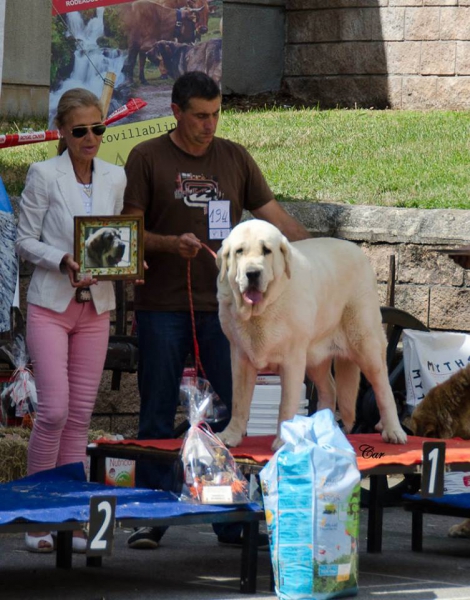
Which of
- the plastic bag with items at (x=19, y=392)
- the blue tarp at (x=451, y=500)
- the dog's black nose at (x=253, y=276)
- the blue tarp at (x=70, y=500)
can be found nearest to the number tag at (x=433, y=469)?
the blue tarp at (x=451, y=500)

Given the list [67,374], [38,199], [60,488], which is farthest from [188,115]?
[60,488]

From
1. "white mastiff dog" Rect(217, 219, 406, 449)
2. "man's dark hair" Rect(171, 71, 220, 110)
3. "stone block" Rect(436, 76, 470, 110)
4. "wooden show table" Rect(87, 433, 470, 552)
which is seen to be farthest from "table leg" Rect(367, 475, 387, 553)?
"stone block" Rect(436, 76, 470, 110)

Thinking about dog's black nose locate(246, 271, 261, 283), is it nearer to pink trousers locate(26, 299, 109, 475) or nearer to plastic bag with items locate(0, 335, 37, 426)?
pink trousers locate(26, 299, 109, 475)

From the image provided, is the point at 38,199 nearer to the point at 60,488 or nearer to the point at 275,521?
the point at 60,488

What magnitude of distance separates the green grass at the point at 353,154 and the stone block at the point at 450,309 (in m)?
0.76

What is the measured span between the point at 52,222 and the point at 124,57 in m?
2.90

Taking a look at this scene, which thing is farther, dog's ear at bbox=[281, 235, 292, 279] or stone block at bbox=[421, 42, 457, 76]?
stone block at bbox=[421, 42, 457, 76]

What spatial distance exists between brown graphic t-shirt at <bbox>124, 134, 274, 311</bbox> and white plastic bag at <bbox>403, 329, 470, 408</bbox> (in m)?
1.85

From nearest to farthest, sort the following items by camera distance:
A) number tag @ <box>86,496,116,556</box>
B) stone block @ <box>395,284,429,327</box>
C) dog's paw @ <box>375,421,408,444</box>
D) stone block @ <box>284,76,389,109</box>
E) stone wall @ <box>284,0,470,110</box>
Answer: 1. number tag @ <box>86,496,116,556</box>
2. dog's paw @ <box>375,421,408,444</box>
3. stone block @ <box>395,284,429,327</box>
4. stone wall @ <box>284,0,470,110</box>
5. stone block @ <box>284,76,389,109</box>

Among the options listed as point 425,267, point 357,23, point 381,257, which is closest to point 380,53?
point 357,23

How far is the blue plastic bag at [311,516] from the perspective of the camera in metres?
4.79

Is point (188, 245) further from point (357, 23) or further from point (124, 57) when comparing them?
point (357, 23)

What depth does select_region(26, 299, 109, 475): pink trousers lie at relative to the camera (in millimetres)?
5547

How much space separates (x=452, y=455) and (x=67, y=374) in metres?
1.72
